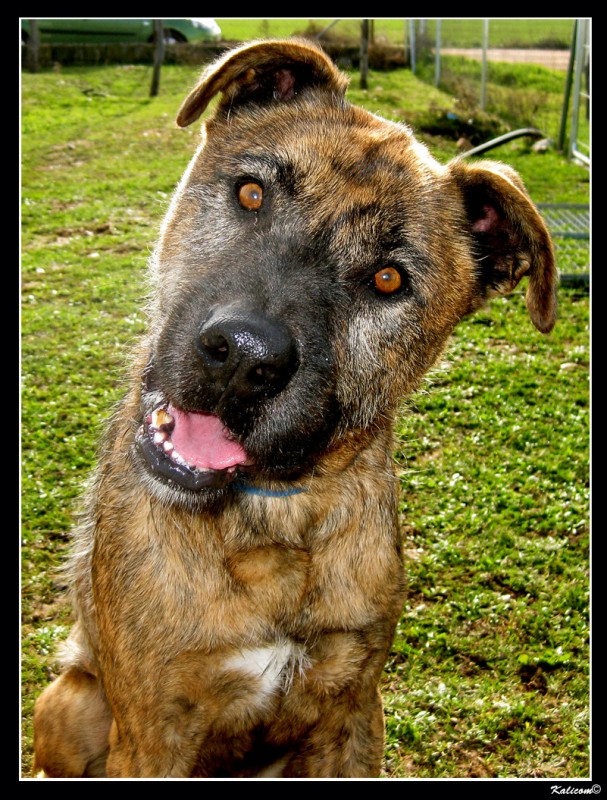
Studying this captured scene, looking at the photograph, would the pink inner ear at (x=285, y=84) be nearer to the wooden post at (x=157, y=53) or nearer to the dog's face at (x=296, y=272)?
the dog's face at (x=296, y=272)

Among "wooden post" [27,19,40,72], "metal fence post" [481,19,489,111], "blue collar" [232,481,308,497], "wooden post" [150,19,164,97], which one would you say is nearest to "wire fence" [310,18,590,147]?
"metal fence post" [481,19,489,111]

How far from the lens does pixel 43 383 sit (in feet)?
21.2

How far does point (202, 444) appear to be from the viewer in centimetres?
295

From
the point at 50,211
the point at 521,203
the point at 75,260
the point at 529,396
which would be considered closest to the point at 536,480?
the point at 529,396

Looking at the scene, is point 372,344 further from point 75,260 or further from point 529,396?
point 75,260

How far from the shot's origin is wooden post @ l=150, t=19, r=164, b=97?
12.5 m

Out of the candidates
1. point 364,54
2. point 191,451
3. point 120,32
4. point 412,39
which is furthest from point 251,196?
point 412,39

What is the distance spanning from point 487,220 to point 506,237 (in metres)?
0.11

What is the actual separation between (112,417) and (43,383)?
3.01m

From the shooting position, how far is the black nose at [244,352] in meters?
2.55

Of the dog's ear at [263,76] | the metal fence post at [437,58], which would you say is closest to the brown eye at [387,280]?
the dog's ear at [263,76]

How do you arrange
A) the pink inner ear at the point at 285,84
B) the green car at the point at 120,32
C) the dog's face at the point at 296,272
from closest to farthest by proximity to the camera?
the dog's face at the point at 296,272 → the pink inner ear at the point at 285,84 → the green car at the point at 120,32

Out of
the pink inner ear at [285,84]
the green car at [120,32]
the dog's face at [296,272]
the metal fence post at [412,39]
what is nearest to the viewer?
the dog's face at [296,272]

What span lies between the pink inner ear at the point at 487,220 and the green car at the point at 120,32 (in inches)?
382
